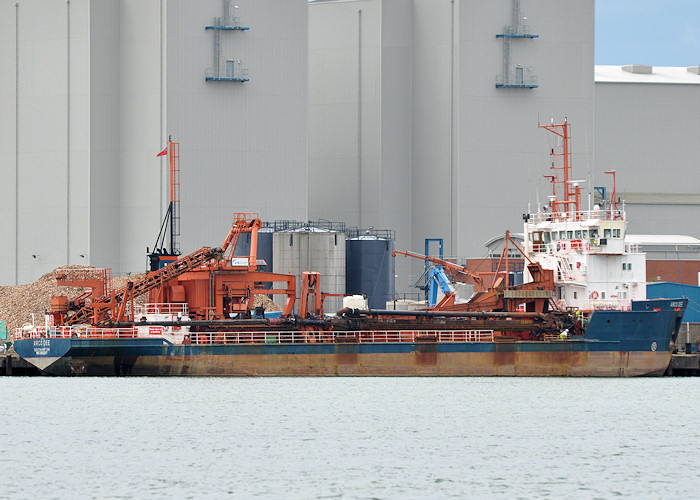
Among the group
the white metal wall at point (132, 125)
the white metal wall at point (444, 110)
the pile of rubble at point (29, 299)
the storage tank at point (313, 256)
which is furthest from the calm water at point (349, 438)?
the white metal wall at point (444, 110)

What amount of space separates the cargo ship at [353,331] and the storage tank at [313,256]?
17.6 metres

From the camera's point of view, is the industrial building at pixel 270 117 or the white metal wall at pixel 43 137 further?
the white metal wall at pixel 43 137

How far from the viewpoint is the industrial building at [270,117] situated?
69.4 meters

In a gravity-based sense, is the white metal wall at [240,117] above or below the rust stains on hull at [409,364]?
above

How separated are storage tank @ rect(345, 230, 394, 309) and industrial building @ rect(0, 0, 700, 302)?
4.99 metres

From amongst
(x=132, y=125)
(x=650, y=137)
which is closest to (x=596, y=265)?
(x=132, y=125)

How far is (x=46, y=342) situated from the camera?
144 ft

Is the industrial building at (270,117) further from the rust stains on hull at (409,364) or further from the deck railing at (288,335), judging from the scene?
the rust stains on hull at (409,364)

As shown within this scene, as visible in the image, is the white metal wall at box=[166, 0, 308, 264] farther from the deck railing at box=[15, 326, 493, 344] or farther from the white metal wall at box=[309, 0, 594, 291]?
the deck railing at box=[15, 326, 493, 344]

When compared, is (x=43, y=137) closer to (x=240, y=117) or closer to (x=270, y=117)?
(x=240, y=117)

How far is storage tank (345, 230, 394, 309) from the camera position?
67125 millimetres

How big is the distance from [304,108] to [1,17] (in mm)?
18510

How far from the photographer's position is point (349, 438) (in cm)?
3147

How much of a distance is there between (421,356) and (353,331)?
2.67 m
